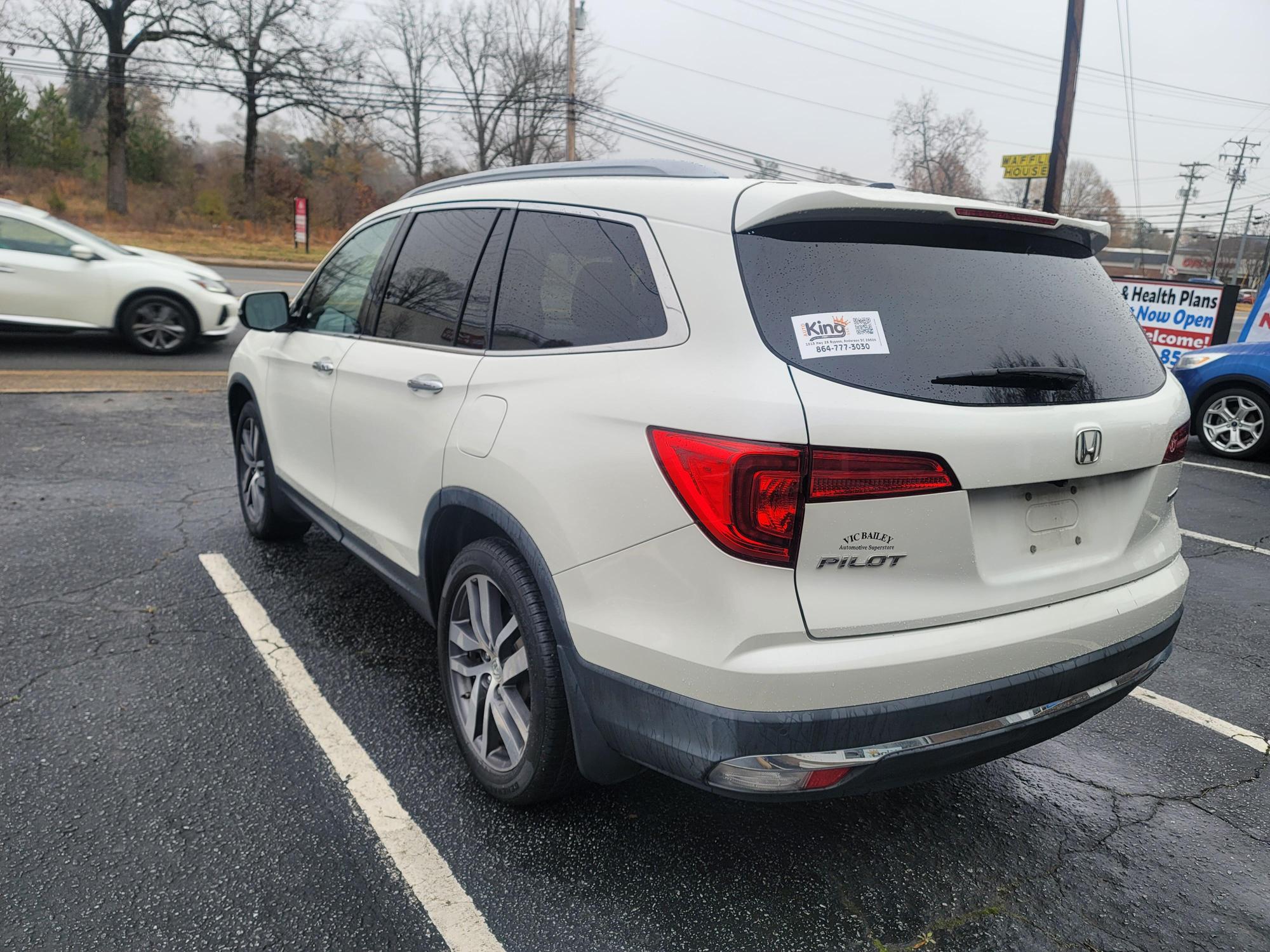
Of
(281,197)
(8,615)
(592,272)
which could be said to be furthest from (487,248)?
(281,197)

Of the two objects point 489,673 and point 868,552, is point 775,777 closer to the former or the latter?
point 868,552

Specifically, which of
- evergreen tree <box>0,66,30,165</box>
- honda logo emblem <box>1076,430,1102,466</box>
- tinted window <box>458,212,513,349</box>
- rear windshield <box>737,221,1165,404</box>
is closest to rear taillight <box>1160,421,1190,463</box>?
rear windshield <box>737,221,1165,404</box>

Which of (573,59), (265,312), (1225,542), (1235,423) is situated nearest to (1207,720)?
(1225,542)

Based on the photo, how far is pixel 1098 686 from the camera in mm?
2242

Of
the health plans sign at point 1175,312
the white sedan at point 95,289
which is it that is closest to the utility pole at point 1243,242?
the health plans sign at point 1175,312

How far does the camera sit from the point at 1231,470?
8062 mm

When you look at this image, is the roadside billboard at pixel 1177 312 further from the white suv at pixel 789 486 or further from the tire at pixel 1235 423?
the white suv at pixel 789 486

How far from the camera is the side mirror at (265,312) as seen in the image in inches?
159

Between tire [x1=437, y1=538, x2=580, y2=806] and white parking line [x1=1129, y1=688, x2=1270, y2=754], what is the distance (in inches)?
89.0

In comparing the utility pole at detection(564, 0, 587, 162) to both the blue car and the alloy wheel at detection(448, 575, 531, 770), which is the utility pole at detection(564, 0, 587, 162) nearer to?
the blue car

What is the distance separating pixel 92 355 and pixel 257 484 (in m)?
7.22

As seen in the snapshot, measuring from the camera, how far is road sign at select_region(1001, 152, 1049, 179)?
2566 cm

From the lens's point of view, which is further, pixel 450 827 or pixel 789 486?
pixel 450 827

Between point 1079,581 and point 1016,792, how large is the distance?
38.8 inches
